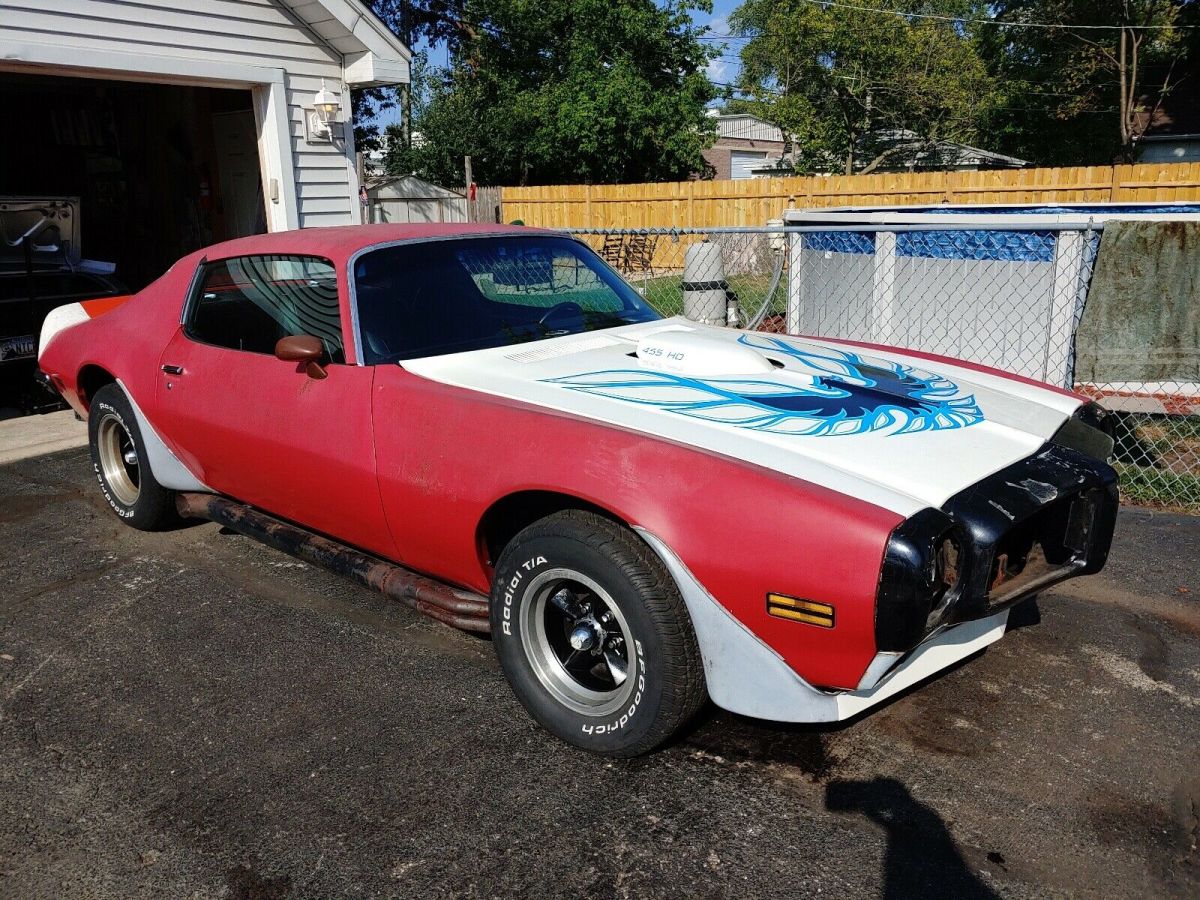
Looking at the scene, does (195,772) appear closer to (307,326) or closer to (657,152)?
(307,326)

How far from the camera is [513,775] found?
2807mm

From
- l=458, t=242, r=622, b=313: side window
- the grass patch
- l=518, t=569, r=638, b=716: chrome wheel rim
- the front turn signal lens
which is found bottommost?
the grass patch

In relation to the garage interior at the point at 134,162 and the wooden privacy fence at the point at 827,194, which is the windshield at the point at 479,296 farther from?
the wooden privacy fence at the point at 827,194

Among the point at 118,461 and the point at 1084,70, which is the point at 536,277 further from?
the point at 1084,70

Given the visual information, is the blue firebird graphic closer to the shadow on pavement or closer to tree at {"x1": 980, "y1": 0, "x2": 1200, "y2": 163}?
the shadow on pavement

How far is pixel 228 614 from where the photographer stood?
398 centimetres

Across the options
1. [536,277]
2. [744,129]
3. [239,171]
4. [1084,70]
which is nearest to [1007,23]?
[1084,70]

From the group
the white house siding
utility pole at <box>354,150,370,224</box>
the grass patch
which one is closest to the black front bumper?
the grass patch

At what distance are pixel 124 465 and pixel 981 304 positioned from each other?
535 centimetres

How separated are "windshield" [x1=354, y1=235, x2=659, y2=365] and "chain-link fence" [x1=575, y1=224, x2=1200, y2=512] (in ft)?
7.53

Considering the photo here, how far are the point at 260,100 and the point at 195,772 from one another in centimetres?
807

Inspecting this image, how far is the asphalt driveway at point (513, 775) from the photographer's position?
2404 millimetres

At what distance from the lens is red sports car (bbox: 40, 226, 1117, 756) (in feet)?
8.00

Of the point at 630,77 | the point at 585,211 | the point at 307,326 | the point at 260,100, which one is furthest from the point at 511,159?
the point at 307,326
